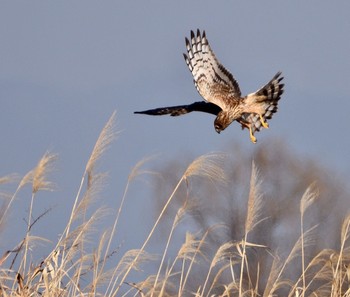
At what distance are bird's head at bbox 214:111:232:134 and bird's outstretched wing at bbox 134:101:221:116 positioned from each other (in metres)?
0.11

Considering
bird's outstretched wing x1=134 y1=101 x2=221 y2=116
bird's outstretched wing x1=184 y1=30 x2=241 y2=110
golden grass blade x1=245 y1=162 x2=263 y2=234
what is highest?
bird's outstretched wing x1=184 y1=30 x2=241 y2=110

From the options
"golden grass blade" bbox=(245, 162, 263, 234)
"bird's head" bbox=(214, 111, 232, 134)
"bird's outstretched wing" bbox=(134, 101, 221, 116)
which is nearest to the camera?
"golden grass blade" bbox=(245, 162, 263, 234)

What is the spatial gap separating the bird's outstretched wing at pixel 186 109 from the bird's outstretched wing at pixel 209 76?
0.16 meters

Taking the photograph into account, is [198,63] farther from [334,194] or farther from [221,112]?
[334,194]

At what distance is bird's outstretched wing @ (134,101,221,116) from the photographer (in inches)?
387

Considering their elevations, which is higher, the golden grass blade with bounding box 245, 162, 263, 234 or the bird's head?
the bird's head

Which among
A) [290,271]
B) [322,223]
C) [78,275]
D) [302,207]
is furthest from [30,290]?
[322,223]

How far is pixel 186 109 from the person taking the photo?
9.99 m

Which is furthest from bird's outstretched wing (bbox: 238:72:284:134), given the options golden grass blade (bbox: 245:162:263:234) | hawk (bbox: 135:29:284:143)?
golden grass blade (bbox: 245:162:263:234)

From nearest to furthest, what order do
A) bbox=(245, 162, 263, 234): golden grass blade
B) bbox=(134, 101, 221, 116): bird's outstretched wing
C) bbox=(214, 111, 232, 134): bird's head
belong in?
1. bbox=(245, 162, 263, 234): golden grass blade
2. bbox=(134, 101, 221, 116): bird's outstretched wing
3. bbox=(214, 111, 232, 134): bird's head

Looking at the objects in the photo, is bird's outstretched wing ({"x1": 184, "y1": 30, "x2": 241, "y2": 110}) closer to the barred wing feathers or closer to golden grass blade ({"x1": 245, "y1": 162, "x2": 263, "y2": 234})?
the barred wing feathers

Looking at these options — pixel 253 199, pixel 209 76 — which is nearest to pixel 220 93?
pixel 209 76

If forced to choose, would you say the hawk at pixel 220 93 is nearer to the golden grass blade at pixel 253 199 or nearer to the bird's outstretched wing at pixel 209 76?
the bird's outstretched wing at pixel 209 76

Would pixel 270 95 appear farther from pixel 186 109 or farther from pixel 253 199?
pixel 253 199
